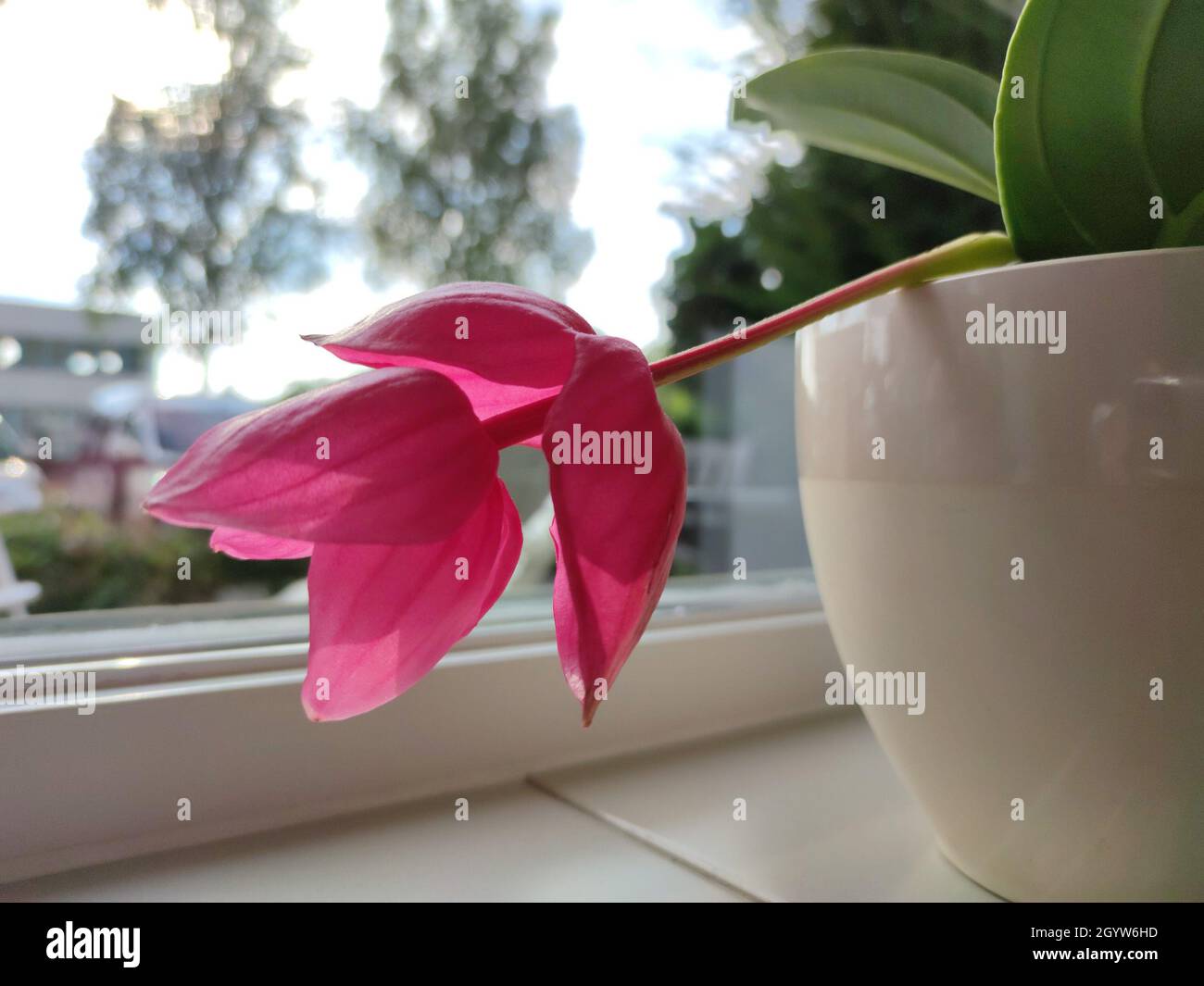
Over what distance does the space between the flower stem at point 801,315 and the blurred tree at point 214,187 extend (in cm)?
38

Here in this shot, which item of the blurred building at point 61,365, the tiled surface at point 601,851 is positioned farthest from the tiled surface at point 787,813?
the blurred building at point 61,365

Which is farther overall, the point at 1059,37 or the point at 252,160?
the point at 252,160

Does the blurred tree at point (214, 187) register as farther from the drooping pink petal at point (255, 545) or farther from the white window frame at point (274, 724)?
the drooping pink petal at point (255, 545)

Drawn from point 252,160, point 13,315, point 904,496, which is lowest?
point 904,496

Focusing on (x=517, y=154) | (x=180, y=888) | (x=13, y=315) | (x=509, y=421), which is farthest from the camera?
(x=517, y=154)

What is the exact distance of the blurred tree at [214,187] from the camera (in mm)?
486

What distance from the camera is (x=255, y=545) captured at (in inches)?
8.1

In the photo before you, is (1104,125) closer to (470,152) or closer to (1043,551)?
(1043,551)

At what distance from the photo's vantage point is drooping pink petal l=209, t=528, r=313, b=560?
0.20 m

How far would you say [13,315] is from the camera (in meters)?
0.46

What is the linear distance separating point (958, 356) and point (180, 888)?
13.5 inches

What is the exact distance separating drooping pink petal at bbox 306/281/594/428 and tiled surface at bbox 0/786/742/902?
23cm
